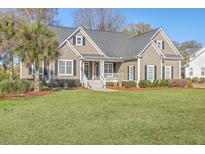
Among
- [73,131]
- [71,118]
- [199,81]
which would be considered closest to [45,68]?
[71,118]

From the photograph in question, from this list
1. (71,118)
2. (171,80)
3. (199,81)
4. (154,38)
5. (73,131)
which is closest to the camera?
(73,131)

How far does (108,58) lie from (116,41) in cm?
447

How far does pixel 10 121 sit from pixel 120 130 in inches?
129

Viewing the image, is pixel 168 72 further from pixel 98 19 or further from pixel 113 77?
pixel 98 19

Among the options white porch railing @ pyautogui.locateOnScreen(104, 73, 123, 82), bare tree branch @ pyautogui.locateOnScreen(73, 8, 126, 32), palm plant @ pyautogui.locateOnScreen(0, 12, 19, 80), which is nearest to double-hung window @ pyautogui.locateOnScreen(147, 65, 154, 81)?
white porch railing @ pyautogui.locateOnScreen(104, 73, 123, 82)

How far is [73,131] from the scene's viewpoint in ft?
21.8

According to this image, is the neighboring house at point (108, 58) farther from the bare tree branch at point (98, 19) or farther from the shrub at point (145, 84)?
the bare tree branch at point (98, 19)

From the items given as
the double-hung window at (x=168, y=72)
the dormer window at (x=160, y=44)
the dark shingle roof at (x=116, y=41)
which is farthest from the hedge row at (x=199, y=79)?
the dark shingle roof at (x=116, y=41)

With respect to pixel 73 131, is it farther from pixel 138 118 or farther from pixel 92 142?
pixel 138 118

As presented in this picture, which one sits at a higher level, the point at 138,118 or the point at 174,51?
the point at 174,51

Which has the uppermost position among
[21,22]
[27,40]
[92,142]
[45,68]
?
[21,22]

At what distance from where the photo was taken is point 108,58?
85.7ft

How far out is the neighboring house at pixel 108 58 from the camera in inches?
948

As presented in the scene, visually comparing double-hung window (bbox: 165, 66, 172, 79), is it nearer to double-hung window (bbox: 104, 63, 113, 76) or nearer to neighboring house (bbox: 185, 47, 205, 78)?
double-hung window (bbox: 104, 63, 113, 76)
